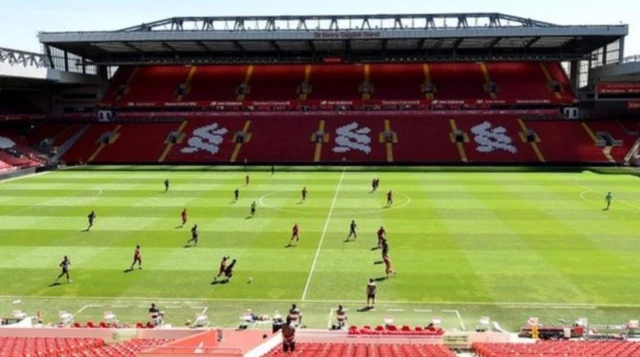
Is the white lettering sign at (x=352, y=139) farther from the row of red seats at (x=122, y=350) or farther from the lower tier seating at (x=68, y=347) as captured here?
the row of red seats at (x=122, y=350)

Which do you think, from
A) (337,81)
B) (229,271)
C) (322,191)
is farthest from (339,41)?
(229,271)

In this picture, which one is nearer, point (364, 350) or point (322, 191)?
point (364, 350)

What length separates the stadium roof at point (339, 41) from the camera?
64.3m

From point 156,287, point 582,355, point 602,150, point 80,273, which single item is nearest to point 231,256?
point 156,287

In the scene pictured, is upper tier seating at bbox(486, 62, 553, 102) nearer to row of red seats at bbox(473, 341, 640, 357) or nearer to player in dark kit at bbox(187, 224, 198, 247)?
player in dark kit at bbox(187, 224, 198, 247)

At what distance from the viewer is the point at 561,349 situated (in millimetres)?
14961

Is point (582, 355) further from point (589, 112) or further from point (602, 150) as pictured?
point (589, 112)

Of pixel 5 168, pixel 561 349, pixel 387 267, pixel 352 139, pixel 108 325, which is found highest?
pixel 352 139

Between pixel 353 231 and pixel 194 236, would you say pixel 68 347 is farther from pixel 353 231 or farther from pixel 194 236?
pixel 353 231

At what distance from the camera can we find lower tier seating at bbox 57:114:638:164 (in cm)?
6262

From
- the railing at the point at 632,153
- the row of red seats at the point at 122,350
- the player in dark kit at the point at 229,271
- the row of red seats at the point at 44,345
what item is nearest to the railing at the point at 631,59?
the railing at the point at 632,153

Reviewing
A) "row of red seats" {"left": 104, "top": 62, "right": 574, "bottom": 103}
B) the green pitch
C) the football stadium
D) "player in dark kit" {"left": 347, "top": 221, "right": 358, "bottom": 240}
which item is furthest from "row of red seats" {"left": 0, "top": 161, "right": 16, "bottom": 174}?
"player in dark kit" {"left": 347, "top": 221, "right": 358, "bottom": 240}

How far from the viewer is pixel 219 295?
23250mm

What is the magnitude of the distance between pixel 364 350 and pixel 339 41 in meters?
58.2
